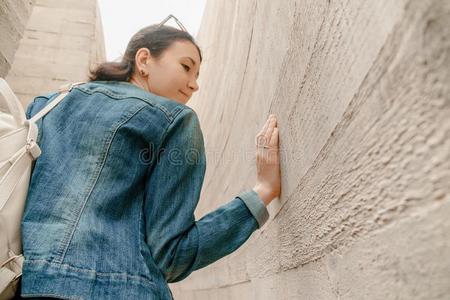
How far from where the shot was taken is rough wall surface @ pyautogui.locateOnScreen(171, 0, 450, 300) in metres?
0.25

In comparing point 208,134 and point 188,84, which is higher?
point 188,84

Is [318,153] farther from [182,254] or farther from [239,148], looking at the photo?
[239,148]

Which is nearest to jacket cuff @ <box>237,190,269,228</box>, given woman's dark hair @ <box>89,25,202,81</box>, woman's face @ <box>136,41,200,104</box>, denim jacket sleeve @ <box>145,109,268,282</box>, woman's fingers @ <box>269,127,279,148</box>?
denim jacket sleeve @ <box>145,109,268,282</box>

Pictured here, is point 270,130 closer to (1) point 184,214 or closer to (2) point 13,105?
(1) point 184,214

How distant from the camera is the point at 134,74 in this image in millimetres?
914

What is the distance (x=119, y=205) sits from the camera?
573mm

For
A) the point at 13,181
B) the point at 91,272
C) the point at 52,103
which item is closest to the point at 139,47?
the point at 52,103

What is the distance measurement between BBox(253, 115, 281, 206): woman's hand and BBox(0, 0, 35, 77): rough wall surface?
1.30 metres

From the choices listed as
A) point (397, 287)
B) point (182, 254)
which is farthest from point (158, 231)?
point (397, 287)

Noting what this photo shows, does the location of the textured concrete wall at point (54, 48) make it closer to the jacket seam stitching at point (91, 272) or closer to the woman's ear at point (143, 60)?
the woman's ear at point (143, 60)

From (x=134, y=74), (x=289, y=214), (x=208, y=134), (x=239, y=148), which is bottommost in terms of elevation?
(x=208, y=134)

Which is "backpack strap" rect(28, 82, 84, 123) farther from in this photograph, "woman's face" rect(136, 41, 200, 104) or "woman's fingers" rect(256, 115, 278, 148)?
"woman's fingers" rect(256, 115, 278, 148)

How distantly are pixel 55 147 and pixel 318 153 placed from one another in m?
0.45

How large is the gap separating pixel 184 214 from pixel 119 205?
4.3 inches
